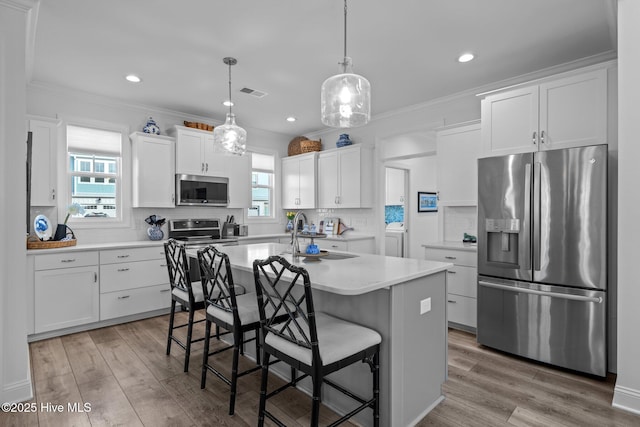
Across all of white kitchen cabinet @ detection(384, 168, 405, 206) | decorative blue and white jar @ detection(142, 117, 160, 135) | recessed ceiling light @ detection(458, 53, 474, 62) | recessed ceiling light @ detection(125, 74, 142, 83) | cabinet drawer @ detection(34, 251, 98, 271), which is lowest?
cabinet drawer @ detection(34, 251, 98, 271)

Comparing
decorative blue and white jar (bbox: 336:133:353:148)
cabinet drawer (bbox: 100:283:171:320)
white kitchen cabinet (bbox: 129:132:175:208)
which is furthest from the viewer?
decorative blue and white jar (bbox: 336:133:353:148)

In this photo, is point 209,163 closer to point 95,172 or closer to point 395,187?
point 95,172

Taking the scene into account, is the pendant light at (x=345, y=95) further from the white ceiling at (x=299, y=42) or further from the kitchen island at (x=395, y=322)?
the kitchen island at (x=395, y=322)

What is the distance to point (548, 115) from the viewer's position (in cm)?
297

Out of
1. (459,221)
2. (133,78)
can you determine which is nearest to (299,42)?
(133,78)

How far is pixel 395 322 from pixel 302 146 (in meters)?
4.43

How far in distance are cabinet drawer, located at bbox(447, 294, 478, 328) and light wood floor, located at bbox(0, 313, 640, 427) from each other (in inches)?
15.2

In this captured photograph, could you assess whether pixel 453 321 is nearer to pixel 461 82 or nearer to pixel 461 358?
pixel 461 358

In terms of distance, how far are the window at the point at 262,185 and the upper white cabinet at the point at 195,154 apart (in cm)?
96

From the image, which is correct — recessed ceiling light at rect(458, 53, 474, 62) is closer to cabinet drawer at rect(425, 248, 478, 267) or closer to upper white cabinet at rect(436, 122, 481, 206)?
upper white cabinet at rect(436, 122, 481, 206)

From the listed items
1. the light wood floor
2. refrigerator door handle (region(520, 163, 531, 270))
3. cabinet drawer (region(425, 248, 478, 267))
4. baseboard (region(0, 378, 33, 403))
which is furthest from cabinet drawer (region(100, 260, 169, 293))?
refrigerator door handle (region(520, 163, 531, 270))

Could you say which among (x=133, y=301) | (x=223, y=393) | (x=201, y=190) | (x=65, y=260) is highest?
(x=201, y=190)

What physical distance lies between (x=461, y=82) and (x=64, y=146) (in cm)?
465

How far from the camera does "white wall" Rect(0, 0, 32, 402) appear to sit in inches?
87.1
